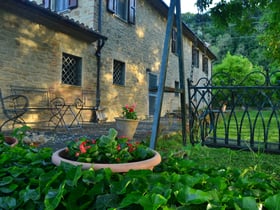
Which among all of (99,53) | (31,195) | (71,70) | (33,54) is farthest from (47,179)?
(99,53)

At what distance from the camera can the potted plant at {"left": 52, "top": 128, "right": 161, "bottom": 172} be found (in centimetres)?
116

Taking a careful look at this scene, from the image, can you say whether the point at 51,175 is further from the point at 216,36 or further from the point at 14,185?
the point at 216,36

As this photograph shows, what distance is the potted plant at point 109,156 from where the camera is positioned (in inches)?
45.5

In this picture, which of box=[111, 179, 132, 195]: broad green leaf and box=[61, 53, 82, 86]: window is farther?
box=[61, 53, 82, 86]: window

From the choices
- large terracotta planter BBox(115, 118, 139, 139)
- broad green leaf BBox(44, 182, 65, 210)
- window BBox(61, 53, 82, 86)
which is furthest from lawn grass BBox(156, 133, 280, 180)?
window BBox(61, 53, 82, 86)

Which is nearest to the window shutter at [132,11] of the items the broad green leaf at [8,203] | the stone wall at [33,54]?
the stone wall at [33,54]

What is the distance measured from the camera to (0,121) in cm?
519

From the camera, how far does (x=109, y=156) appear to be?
4.11 feet

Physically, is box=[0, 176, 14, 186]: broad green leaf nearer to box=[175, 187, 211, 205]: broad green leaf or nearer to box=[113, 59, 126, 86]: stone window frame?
box=[175, 187, 211, 205]: broad green leaf

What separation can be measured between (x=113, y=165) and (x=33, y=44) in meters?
5.74

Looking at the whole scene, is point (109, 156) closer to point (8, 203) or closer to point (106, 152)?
point (106, 152)

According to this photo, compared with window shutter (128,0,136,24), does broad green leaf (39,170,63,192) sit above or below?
below

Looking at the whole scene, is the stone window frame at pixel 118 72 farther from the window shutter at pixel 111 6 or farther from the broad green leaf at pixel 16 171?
the broad green leaf at pixel 16 171

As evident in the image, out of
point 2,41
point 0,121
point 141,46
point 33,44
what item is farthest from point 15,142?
point 141,46
